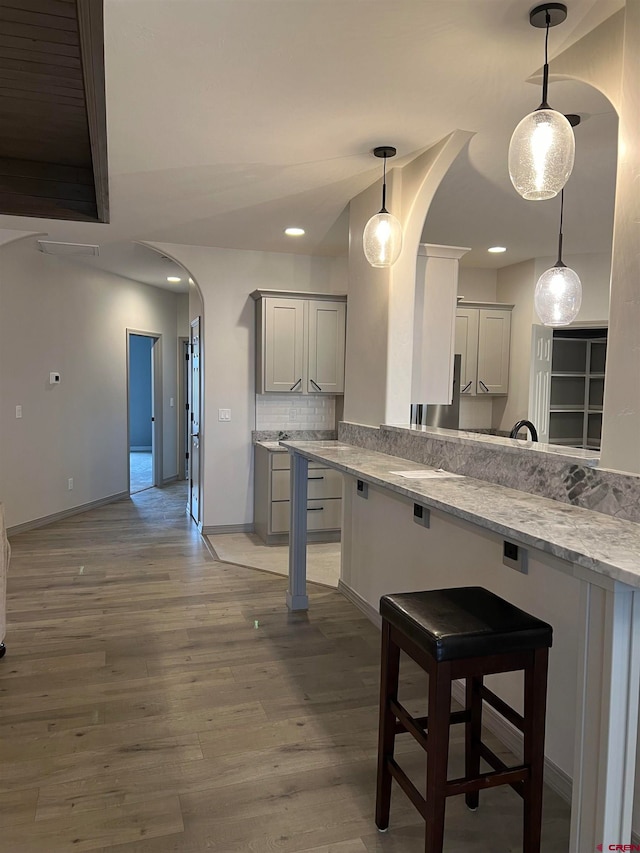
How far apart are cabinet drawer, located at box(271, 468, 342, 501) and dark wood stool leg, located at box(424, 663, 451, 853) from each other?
3579mm

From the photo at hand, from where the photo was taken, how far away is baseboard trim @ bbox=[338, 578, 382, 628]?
11.5ft

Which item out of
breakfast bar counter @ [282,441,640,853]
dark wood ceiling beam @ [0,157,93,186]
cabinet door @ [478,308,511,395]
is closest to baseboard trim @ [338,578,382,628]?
breakfast bar counter @ [282,441,640,853]

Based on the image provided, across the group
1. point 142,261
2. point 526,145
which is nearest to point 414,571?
point 526,145

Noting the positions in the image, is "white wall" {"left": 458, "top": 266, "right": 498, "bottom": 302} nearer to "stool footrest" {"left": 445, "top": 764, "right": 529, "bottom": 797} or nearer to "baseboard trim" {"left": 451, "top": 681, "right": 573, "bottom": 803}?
"baseboard trim" {"left": 451, "top": 681, "right": 573, "bottom": 803}

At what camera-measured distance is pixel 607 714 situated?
1.29m

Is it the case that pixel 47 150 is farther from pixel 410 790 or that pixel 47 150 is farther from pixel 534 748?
pixel 534 748

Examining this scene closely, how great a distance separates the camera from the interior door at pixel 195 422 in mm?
5914

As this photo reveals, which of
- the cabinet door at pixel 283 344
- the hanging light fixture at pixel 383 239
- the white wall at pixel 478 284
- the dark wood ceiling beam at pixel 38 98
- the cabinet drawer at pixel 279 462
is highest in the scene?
→ the dark wood ceiling beam at pixel 38 98

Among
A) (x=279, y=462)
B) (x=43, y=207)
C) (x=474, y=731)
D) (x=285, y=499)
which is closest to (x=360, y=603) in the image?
(x=285, y=499)

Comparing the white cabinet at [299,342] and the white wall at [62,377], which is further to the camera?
the white wall at [62,377]

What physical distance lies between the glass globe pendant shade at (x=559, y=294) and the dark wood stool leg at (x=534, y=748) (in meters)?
2.21

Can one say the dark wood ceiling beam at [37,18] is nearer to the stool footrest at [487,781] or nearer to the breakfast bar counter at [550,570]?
the breakfast bar counter at [550,570]

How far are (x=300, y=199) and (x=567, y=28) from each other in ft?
6.89

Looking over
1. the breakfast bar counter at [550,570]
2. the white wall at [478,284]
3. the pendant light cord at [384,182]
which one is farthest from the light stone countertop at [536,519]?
the white wall at [478,284]
